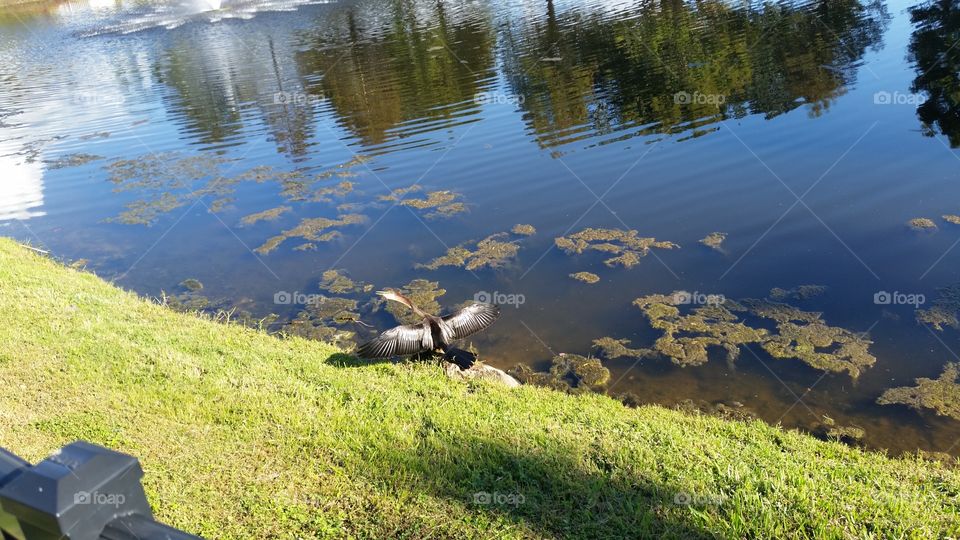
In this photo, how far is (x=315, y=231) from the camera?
1261 cm

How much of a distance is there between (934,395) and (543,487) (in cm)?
458

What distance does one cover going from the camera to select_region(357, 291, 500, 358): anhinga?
23.7 ft

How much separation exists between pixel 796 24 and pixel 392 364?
21090 mm

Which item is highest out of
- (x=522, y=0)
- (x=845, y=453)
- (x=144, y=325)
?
(x=522, y=0)

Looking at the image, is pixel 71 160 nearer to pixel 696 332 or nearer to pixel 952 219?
pixel 696 332

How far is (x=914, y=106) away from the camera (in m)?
14.7

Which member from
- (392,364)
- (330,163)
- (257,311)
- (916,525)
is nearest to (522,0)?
(330,163)

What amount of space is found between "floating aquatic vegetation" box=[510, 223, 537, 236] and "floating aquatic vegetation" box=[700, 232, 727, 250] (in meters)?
2.64

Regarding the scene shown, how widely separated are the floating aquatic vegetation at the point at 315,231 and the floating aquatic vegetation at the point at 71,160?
29.5 feet

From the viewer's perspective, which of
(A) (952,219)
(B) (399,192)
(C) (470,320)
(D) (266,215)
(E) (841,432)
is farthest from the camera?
(B) (399,192)

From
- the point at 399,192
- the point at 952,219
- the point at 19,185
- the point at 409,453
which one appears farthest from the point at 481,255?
the point at 19,185

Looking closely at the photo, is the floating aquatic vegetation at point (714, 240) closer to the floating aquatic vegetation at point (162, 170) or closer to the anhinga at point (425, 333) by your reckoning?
the anhinga at point (425, 333)

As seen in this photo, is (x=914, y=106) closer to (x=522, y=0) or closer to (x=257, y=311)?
(x=257, y=311)

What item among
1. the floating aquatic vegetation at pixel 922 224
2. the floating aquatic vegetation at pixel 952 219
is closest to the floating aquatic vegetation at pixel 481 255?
the floating aquatic vegetation at pixel 922 224
